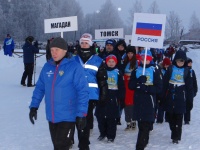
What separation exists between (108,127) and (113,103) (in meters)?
0.43

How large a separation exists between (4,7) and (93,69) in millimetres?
77204

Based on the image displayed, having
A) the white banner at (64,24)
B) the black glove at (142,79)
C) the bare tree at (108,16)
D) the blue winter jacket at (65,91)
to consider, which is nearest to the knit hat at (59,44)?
the blue winter jacket at (65,91)

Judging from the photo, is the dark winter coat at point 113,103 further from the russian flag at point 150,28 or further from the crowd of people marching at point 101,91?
the russian flag at point 150,28

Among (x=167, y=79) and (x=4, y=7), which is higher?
(x=4, y=7)

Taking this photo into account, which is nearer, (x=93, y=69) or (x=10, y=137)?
(x=93, y=69)

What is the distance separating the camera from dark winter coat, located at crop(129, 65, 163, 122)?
6.05m

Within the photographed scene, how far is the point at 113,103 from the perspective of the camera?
6.97 m

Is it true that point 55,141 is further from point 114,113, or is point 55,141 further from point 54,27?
point 54,27

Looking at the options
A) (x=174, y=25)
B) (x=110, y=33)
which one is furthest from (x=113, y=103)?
(x=174, y=25)

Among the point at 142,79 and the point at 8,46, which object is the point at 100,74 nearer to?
the point at 142,79

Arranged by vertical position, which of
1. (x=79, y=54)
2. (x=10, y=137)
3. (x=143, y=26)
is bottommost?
(x=10, y=137)

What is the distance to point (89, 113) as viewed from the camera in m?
5.85

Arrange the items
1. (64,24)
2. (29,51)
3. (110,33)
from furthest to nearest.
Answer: (29,51), (110,33), (64,24)

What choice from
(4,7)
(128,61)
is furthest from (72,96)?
(4,7)
